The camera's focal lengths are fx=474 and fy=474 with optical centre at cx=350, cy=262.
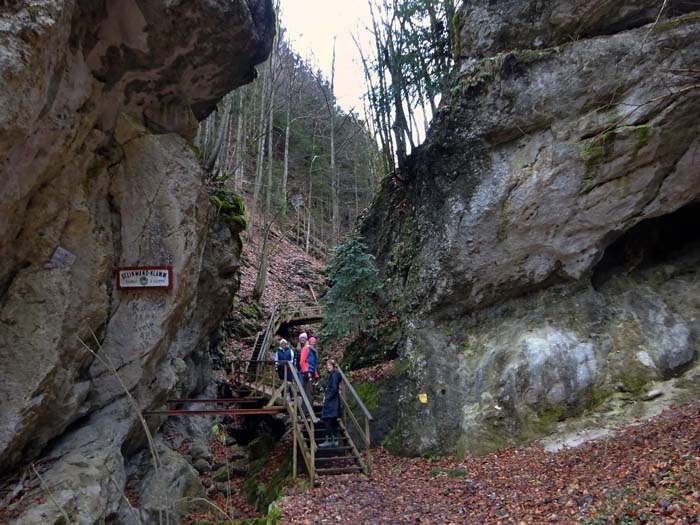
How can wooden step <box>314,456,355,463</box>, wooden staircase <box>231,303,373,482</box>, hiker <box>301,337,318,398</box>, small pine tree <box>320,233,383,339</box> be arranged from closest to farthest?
wooden staircase <box>231,303,373,482</box> → wooden step <box>314,456,355,463</box> → hiker <box>301,337,318,398</box> → small pine tree <box>320,233,383,339</box>

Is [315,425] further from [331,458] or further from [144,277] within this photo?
[144,277]

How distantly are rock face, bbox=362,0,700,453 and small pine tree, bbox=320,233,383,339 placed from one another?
4.19ft

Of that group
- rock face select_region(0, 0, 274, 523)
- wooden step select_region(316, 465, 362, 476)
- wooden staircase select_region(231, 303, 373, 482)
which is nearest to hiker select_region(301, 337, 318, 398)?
wooden staircase select_region(231, 303, 373, 482)

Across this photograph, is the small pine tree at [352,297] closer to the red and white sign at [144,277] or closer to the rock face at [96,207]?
the rock face at [96,207]

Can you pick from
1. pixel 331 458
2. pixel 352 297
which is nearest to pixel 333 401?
pixel 331 458

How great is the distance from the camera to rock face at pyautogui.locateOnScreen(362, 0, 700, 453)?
9.58m

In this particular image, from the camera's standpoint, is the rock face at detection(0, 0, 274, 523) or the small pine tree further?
the small pine tree

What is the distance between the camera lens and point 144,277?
8.15 metres

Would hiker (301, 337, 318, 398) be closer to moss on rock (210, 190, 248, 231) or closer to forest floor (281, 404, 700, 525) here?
forest floor (281, 404, 700, 525)

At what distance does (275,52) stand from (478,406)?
20024 mm

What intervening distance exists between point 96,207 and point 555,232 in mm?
9112

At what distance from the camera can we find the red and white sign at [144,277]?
8.07 meters

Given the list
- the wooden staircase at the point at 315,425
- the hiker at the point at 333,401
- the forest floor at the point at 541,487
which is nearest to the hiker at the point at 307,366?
the wooden staircase at the point at 315,425

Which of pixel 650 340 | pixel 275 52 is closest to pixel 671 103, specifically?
pixel 650 340
